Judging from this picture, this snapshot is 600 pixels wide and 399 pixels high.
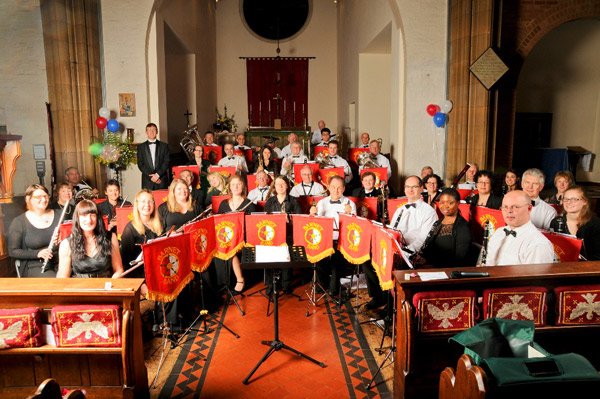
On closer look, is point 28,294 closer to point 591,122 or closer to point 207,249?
point 207,249

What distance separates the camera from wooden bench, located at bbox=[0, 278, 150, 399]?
137 inches

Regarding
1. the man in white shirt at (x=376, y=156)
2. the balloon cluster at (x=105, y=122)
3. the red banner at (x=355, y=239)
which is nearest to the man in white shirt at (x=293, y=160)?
the man in white shirt at (x=376, y=156)

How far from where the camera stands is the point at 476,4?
29.4ft

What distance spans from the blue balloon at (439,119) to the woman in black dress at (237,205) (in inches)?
204

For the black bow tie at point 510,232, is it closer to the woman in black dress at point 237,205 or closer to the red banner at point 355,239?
the red banner at point 355,239

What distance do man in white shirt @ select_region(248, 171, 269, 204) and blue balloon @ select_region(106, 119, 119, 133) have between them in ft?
12.8

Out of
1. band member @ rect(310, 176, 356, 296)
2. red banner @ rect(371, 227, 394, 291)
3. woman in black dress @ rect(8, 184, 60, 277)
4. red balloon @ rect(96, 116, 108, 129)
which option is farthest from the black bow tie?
red balloon @ rect(96, 116, 108, 129)

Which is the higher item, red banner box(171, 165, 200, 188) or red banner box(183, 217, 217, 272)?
red banner box(171, 165, 200, 188)

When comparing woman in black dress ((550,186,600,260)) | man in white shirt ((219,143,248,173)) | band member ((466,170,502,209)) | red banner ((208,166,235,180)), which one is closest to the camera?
woman in black dress ((550,186,600,260))

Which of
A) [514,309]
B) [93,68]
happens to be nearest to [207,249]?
[514,309]

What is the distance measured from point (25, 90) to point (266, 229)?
6.39 m

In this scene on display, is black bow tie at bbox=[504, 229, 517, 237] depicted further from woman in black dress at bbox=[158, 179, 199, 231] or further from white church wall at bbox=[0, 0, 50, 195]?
white church wall at bbox=[0, 0, 50, 195]

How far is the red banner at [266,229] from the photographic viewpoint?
18.9ft

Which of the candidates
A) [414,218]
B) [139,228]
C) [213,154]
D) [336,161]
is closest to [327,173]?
[336,161]
